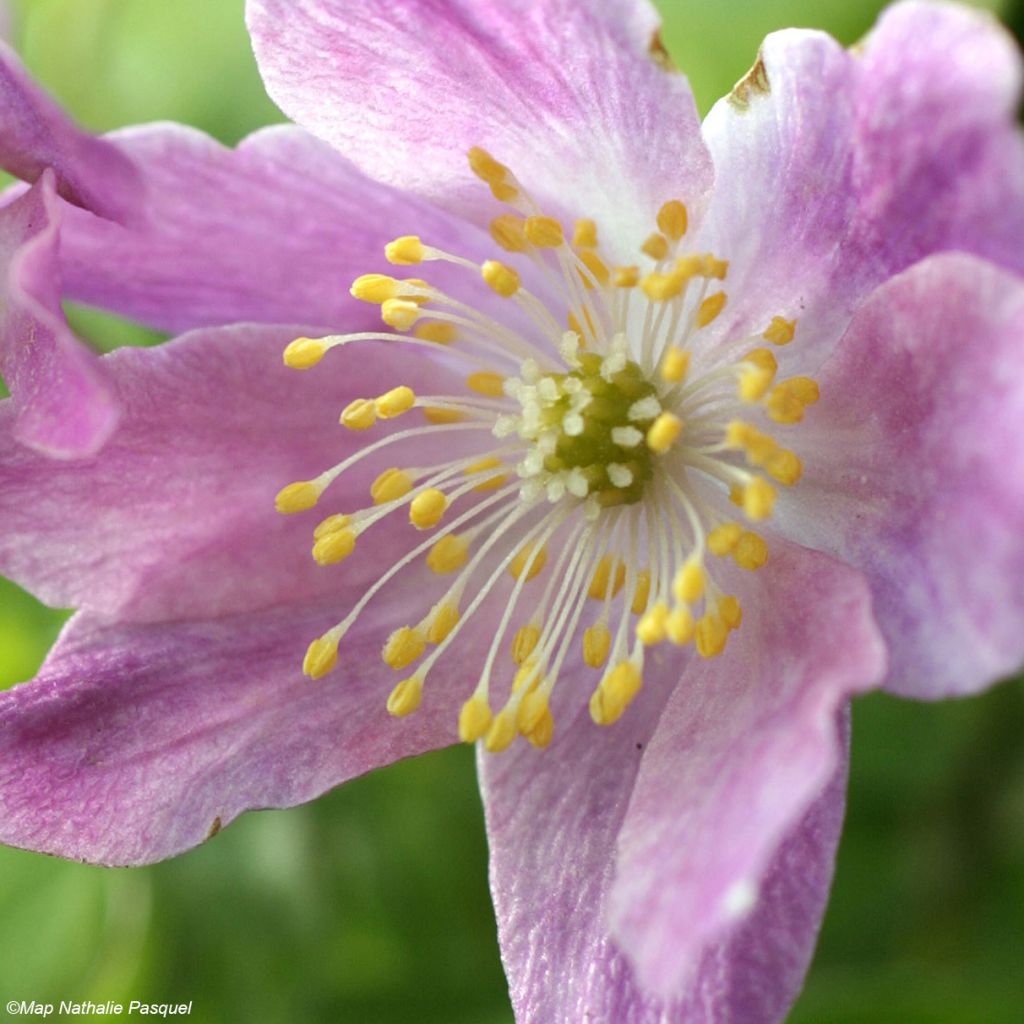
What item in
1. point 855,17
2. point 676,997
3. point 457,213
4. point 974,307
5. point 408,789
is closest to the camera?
point 974,307

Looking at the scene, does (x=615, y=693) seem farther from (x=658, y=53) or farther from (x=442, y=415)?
(x=658, y=53)

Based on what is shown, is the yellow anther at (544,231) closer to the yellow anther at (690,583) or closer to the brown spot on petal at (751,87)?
the brown spot on petal at (751,87)

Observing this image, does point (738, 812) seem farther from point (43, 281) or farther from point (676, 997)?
point (43, 281)

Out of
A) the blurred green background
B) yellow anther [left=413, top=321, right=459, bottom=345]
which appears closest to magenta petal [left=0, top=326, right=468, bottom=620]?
yellow anther [left=413, top=321, right=459, bottom=345]

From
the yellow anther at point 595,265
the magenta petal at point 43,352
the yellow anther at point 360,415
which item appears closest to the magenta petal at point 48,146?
the magenta petal at point 43,352

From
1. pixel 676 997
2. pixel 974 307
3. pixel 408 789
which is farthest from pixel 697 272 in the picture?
pixel 408 789

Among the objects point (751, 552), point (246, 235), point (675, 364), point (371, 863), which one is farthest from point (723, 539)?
point (371, 863)
